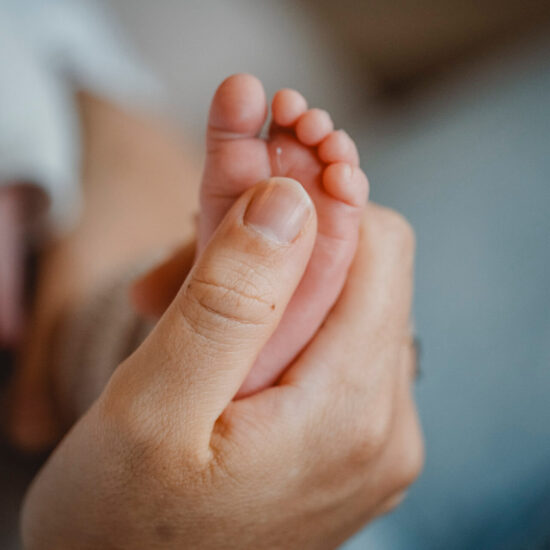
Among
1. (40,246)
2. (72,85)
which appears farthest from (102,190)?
(72,85)

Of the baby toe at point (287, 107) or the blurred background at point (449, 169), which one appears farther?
the blurred background at point (449, 169)

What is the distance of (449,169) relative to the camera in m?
0.85

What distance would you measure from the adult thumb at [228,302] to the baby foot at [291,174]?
6 centimetres

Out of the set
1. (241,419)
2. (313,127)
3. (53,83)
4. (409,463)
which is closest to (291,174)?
(313,127)

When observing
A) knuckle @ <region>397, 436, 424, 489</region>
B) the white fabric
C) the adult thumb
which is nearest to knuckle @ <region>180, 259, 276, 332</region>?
the adult thumb

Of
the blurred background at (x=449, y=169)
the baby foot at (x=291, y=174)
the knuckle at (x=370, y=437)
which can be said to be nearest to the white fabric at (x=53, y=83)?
the blurred background at (x=449, y=169)

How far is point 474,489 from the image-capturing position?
65 centimetres

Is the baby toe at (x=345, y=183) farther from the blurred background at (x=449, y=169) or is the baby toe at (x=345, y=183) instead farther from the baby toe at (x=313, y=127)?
the blurred background at (x=449, y=169)

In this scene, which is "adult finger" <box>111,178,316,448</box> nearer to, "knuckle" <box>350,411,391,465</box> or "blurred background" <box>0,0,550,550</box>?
"knuckle" <box>350,411,391,465</box>

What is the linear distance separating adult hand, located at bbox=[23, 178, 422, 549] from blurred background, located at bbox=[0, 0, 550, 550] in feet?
0.91

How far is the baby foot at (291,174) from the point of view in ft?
1.19

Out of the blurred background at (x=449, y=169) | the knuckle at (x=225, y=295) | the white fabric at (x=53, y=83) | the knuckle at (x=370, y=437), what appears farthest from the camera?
the white fabric at (x=53, y=83)

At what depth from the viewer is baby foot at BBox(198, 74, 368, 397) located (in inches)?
14.3

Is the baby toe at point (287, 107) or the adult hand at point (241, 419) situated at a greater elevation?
the baby toe at point (287, 107)
